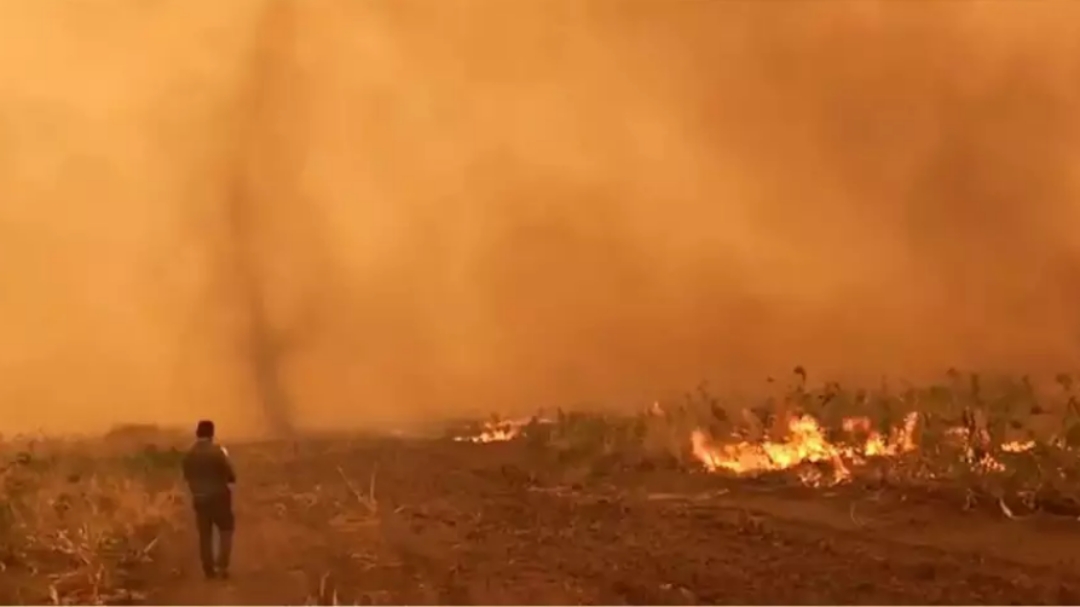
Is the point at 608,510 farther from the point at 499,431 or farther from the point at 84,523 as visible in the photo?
the point at 84,523

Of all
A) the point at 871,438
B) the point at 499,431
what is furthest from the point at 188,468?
the point at 871,438

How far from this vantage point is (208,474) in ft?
25.4

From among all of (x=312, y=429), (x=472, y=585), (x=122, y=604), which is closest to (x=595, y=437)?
(x=312, y=429)

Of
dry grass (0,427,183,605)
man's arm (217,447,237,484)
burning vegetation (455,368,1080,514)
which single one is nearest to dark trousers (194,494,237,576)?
man's arm (217,447,237,484)

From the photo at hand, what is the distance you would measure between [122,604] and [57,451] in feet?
11.8

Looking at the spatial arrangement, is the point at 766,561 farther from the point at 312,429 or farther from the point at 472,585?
the point at 312,429

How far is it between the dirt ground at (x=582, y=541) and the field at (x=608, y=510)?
0.02 meters

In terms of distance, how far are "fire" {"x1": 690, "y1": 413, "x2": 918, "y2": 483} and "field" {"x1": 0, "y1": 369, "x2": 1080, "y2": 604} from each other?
21mm

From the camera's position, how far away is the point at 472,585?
7102mm

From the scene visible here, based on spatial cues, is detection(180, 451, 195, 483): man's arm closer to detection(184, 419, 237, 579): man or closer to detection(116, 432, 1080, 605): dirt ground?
detection(184, 419, 237, 579): man

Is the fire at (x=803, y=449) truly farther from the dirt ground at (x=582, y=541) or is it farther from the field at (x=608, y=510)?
the dirt ground at (x=582, y=541)

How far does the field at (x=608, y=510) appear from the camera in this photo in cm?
714

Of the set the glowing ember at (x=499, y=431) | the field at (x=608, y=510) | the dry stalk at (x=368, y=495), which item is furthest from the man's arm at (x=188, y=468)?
the glowing ember at (x=499, y=431)

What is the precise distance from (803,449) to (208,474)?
4910 mm
